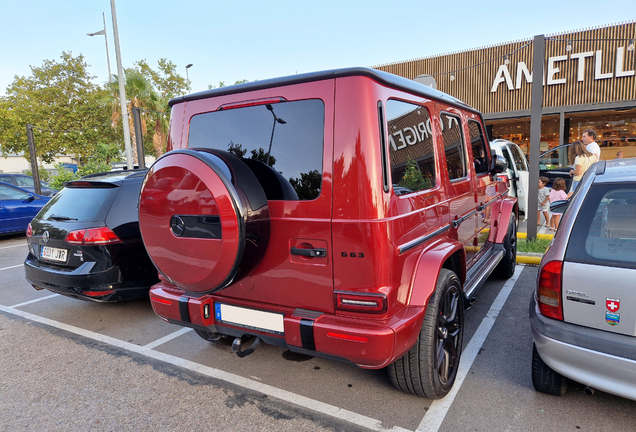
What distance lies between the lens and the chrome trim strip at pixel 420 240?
2.24 meters

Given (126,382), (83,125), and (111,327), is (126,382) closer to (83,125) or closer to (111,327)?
(111,327)

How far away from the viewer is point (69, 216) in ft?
13.1

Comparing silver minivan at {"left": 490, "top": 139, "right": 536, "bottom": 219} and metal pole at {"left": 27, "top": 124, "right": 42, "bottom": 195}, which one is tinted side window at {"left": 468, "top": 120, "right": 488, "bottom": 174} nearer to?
silver minivan at {"left": 490, "top": 139, "right": 536, "bottom": 219}

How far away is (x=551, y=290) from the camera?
7.29ft

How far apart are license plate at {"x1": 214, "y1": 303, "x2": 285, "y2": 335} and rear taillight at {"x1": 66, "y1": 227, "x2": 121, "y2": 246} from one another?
1824mm

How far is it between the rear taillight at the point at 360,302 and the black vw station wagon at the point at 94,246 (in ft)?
8.45

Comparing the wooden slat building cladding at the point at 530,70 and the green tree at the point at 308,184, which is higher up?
the wooden slat building cladding at the point at 530,70

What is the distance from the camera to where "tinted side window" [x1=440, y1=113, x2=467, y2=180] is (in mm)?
3035

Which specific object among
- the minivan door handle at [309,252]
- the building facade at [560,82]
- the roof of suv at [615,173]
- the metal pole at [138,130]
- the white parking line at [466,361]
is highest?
the building facade at [560,82]

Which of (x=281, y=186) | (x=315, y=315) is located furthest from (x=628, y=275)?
(x=281, y=186)

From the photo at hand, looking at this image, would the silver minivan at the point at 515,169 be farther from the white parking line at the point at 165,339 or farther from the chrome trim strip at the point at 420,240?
the white parking line at the point at 165,339

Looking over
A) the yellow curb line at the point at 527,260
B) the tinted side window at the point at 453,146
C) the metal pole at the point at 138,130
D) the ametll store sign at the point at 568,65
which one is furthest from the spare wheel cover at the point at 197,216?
the ametll store sign at the point at 568,65

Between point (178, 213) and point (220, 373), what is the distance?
1424mm

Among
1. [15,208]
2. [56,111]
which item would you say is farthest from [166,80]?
[15,208]
